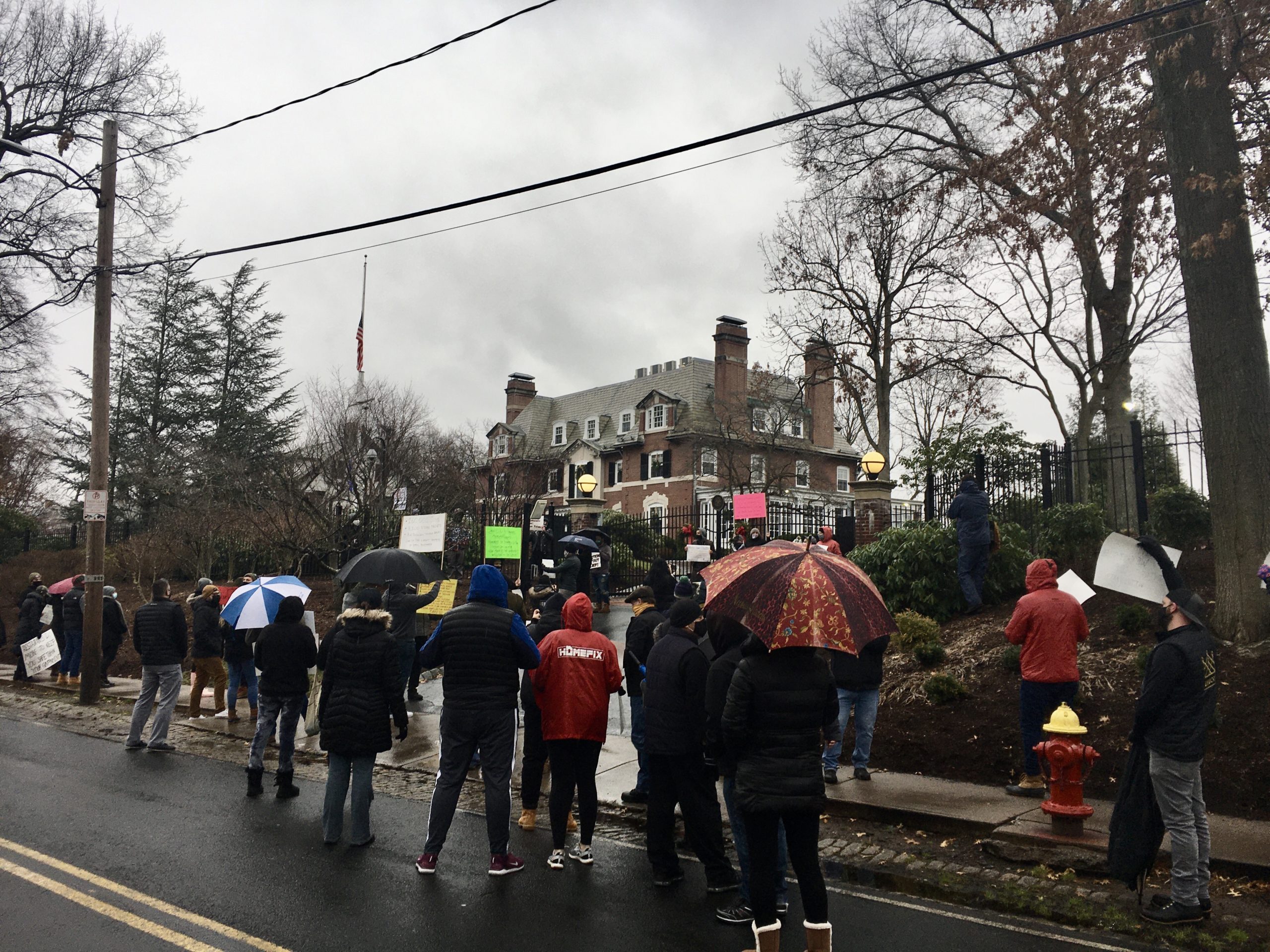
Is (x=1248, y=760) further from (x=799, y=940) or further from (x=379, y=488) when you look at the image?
(x=379, y=488)

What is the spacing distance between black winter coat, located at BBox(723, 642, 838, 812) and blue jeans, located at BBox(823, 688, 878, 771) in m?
4.03

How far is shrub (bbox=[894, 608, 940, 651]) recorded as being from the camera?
12250mm

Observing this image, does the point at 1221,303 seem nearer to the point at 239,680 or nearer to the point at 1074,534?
the point at 1074,534

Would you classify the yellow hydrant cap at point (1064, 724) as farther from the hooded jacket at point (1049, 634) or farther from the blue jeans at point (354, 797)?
the blue jeans at point (354, 797)

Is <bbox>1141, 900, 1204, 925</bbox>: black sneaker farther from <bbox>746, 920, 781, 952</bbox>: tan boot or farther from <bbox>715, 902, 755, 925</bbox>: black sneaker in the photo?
<bbox>746, 920, 781, 952</bbox>: tan boot

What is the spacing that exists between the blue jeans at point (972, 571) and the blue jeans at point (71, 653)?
49.1 feet

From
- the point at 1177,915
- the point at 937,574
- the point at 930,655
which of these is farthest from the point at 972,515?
the point at 1177,915

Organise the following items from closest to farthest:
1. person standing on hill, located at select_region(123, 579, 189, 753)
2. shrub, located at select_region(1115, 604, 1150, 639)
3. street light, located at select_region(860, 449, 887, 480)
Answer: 1. shrub, located at select_region(1115, 604, 1150, 639)
2. person standing on hill, located at select_region(123, 579, 189, 753)
3. street light, located at select_region(860, 449, 887, 480)

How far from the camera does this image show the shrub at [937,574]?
1392 centimetres

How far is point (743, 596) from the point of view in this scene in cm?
504

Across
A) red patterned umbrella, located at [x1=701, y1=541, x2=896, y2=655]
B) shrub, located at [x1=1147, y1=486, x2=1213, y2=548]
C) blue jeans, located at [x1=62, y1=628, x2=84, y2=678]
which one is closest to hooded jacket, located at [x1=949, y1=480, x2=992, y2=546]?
shrub, located at [x1=1147, y1=486, x2=1213, y2=548]

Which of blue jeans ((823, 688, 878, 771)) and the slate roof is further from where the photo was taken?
the slate roof

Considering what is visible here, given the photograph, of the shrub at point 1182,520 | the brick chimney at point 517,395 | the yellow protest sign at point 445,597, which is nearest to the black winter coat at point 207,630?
the yellow protest sign at point 445,597

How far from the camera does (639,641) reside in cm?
815
